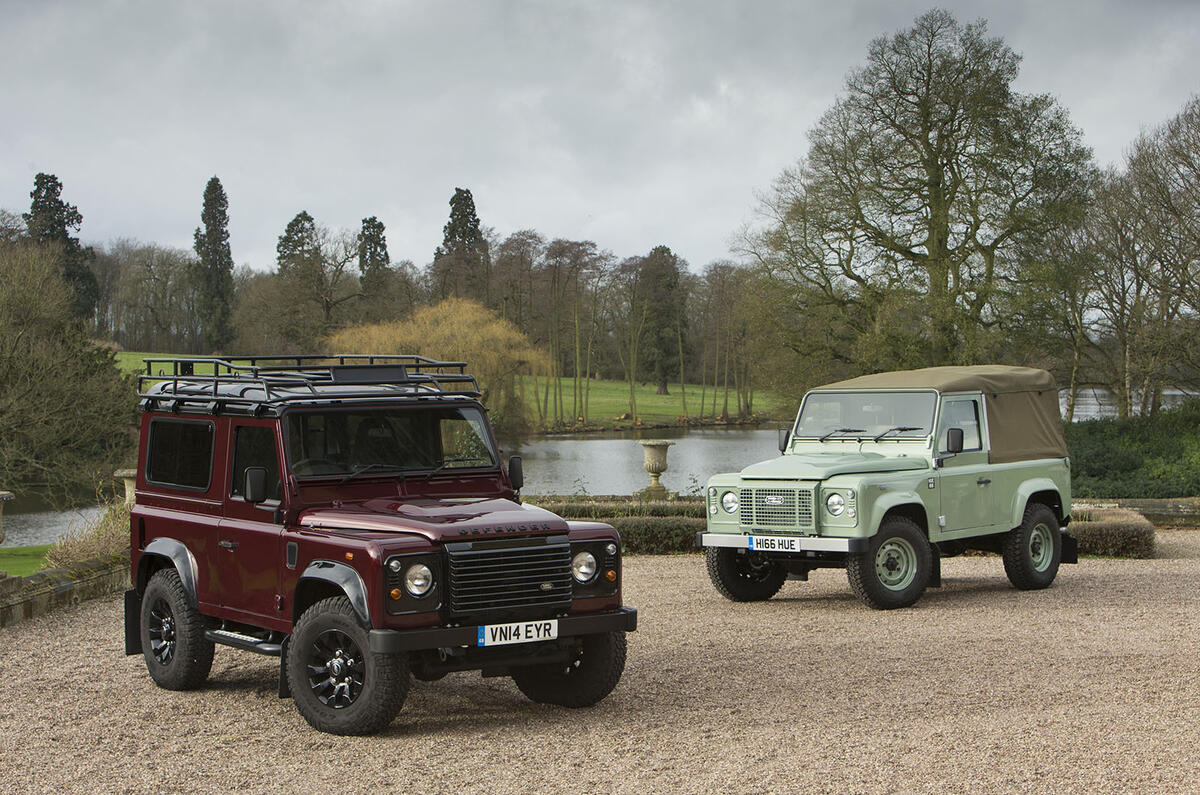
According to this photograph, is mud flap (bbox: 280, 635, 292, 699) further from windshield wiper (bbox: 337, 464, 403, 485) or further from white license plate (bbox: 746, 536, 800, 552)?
white license plate (bbox: 746, 536, 800, 552)

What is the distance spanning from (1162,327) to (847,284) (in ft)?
28.8

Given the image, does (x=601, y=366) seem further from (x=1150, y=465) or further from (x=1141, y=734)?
(x=1141, y=734)

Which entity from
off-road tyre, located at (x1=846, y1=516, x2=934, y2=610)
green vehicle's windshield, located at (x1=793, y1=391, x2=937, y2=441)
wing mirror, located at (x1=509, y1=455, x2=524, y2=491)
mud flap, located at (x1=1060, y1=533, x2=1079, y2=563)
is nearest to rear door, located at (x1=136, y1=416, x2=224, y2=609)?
wing mirror, located at (x1=509, y1=455, x2=524, y2=491)

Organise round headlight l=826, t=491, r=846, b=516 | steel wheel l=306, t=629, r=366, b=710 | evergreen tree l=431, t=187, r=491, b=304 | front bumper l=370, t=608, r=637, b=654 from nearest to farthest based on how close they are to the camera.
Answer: front bumper l=370, t=608, r=637, b=654 → steel wheel l=306, t=629, r=366, b=710 → round headlight l=826, t=491, r=846, b=516 → evergreen tree l=431, t=187, r=491, b=304

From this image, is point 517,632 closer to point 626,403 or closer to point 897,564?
point 897,564

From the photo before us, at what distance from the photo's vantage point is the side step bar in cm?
720

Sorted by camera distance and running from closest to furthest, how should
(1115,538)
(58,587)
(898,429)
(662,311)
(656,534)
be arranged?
1. (58,587)
2. (898,429)
3. (656,534)
4. (1115,538)
5. (662,311)

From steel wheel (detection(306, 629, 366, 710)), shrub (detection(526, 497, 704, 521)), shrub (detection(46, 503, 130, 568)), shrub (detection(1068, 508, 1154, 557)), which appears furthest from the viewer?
shrub (detection(526, 497, 704, 521))

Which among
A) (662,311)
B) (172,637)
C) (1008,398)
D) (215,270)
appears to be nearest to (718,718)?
(172,637)

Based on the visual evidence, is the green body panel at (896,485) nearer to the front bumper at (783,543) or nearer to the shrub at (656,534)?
the front bumper at (783,543)

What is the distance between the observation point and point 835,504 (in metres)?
11.0

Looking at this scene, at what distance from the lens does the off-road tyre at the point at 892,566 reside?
36.4 feet

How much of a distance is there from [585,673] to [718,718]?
2.75 feet

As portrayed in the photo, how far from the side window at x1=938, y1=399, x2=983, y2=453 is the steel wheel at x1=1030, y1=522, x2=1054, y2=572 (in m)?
1.37
